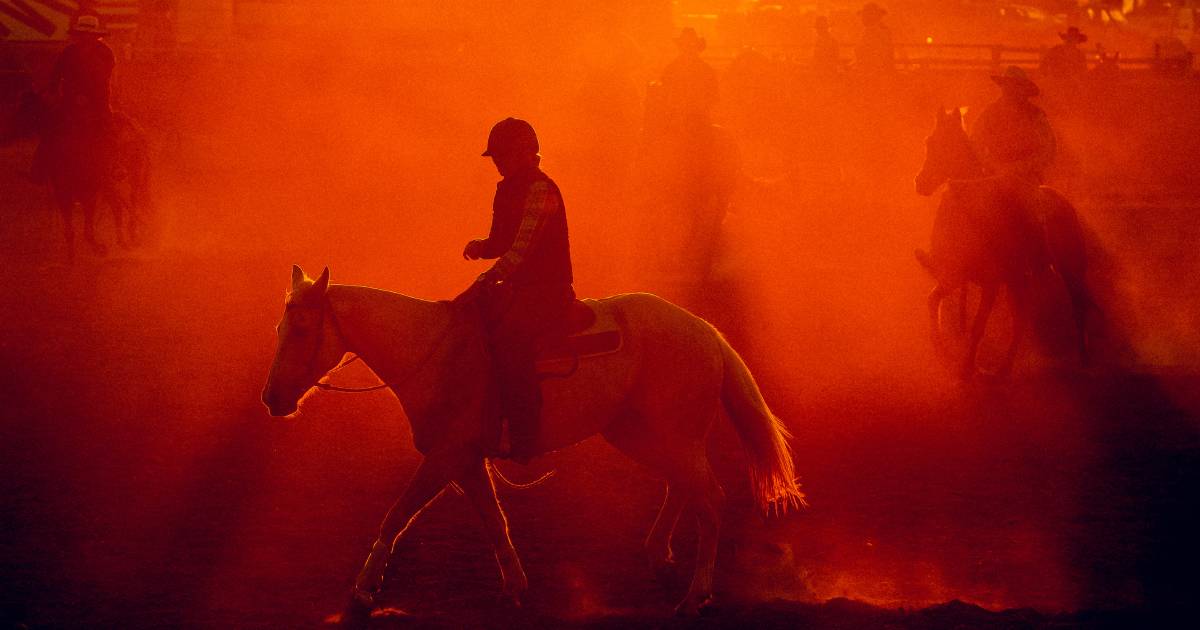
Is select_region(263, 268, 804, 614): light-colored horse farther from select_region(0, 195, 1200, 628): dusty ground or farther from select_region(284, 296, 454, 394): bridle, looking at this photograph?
select_region(0, 195, 1200, 628): dusty ground

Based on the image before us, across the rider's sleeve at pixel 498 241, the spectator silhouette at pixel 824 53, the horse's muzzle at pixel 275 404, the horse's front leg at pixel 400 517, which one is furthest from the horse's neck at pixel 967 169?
the spectator silhouette at pixel 824 53

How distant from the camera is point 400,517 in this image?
6.59m

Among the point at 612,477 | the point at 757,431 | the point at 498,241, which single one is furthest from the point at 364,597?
the point at 612,477

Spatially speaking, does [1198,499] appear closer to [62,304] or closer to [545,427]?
[545,427]

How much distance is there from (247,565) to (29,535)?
1207mm

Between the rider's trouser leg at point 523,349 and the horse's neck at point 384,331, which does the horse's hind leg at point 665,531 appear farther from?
the horse's neck at point 384,331

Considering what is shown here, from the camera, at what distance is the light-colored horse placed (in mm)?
6594

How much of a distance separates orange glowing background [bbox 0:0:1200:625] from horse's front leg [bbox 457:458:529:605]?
180 mm

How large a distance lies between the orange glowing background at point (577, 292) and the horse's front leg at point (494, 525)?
0.59 ft

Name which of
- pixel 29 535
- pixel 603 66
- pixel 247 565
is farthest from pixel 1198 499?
pixel 603 66

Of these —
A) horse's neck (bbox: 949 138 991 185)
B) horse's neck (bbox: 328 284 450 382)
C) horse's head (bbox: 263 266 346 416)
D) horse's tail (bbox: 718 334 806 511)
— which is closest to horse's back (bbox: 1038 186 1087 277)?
horse's neck (bbox: 949 138 991 185)

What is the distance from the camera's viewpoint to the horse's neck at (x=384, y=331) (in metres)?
6.68

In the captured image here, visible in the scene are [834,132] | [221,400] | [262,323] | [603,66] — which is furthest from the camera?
[834,132]

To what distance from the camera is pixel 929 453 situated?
32.4 feet
